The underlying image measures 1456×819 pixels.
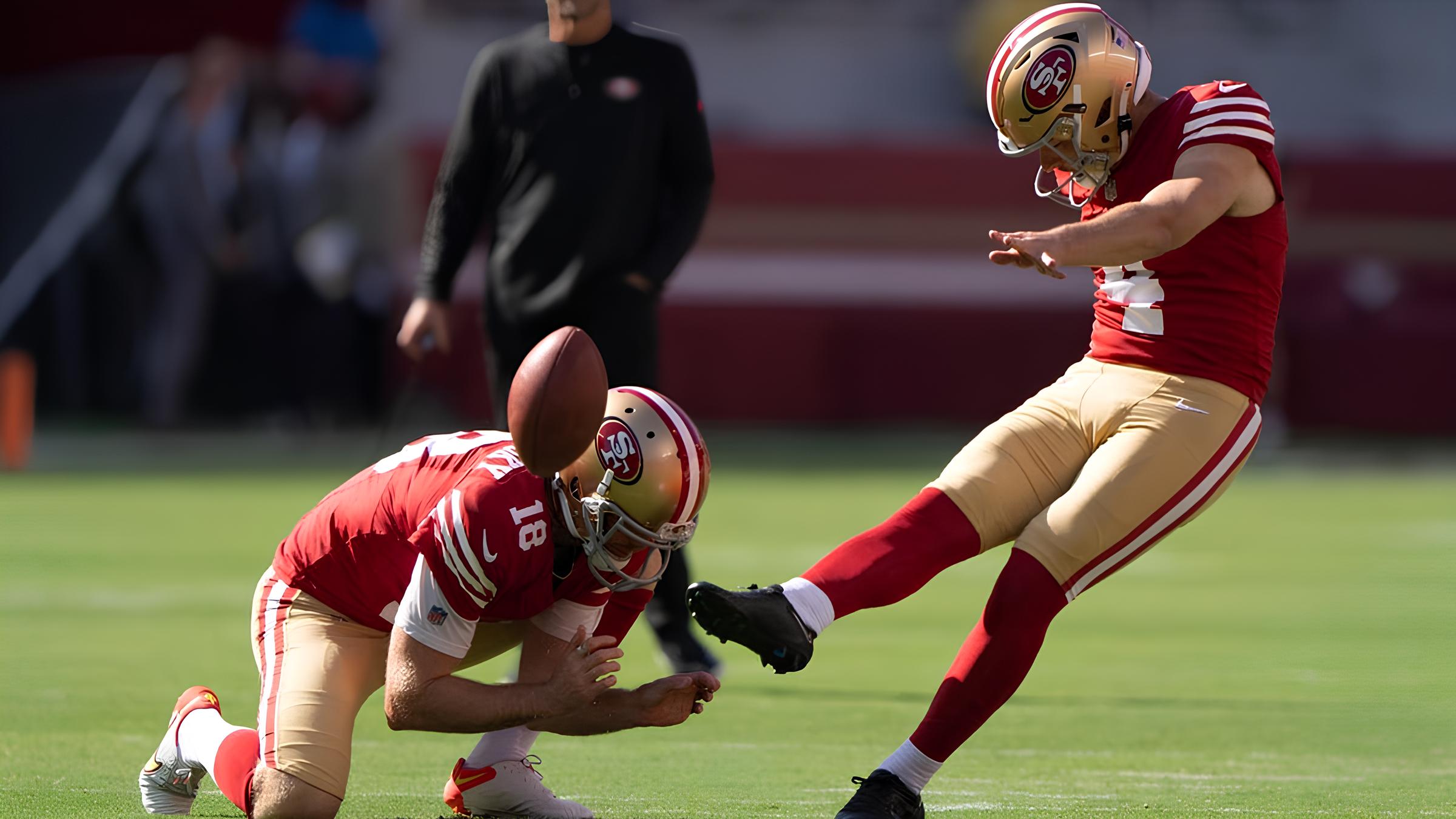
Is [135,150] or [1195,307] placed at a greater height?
[1195,307]

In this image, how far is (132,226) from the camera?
17.0 meters

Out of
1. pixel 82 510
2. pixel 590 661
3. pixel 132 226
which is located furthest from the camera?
pixel 132 226

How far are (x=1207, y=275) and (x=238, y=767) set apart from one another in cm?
238

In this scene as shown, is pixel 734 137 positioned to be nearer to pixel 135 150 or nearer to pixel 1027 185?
pixel 1027 185

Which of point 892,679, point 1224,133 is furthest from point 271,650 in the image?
point 892,679

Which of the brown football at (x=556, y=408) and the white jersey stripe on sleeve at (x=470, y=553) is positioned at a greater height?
the brown football at (x=556, y=408)

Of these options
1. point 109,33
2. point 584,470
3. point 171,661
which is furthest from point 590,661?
point 109,33

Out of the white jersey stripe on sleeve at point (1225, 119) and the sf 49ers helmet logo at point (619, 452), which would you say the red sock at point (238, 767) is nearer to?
the sf 49ers helmet logo at point (619, 452)

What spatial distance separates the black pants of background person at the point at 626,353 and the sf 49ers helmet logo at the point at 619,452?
6.69 ft

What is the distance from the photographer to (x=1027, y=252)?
386 centimetres

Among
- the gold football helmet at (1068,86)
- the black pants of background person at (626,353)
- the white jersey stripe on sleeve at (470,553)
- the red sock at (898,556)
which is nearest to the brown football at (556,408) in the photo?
the white jersey stripe on sleeve at (470,553)

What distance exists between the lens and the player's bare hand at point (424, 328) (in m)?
5.94

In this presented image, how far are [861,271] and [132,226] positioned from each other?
6.52 m

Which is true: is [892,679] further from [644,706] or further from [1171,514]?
[644,706]
